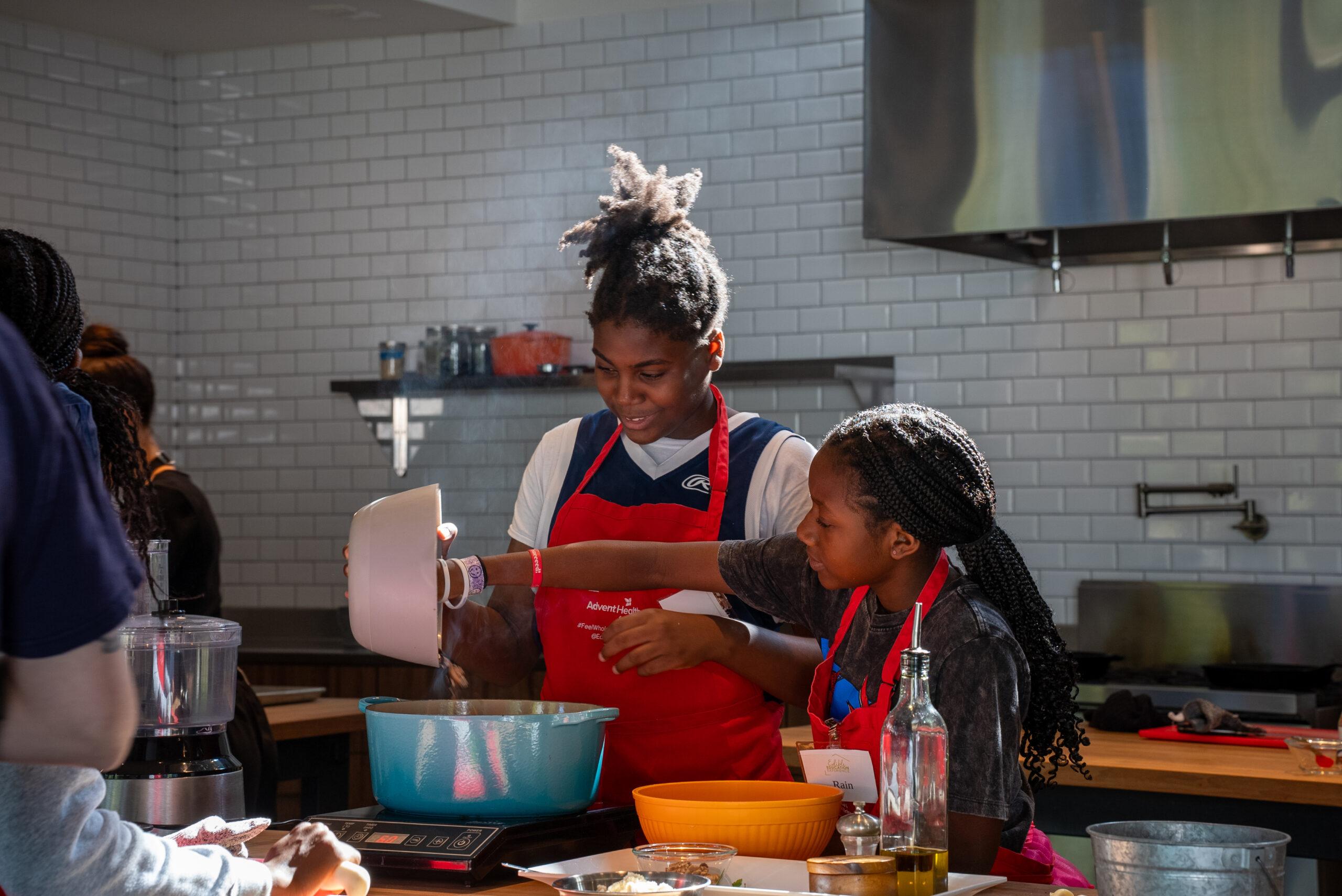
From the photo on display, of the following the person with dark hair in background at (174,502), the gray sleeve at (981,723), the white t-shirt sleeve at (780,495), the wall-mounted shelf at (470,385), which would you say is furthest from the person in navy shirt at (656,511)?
the wall-mounted shelf at (470,385)

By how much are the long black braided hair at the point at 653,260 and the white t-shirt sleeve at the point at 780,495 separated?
0.23 m

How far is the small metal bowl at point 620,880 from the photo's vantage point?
4.83 feet

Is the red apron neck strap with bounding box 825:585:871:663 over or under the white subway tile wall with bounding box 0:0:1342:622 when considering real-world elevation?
under

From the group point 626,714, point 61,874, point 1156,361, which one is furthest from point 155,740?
point 1156,361

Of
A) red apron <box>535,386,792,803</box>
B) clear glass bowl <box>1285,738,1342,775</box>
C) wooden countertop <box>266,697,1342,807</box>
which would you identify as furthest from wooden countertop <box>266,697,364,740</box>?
clear glass bowl <box>1285,738,1342,775</box>

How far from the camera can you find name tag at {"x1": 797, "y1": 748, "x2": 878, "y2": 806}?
1.85 m

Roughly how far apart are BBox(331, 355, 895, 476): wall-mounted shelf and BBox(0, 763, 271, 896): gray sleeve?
12.3ft

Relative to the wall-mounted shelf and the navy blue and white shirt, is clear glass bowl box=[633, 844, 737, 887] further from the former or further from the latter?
the wall-mounted shelf

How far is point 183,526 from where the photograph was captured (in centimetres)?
347

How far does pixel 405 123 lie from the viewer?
578 centimetres

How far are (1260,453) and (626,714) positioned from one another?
3.10 metres

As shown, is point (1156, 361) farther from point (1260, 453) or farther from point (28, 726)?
point (28, 726)

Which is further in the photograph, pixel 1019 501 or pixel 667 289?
pixel 1019 501

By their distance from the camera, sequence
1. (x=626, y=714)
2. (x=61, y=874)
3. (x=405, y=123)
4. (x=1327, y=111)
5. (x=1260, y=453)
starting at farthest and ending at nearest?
1. (x=405, y=123)
2. (x=1260, y=453)
3. (x=1327, y=111)
4. (x=626, y=714)
5. (x=61, y=874)
